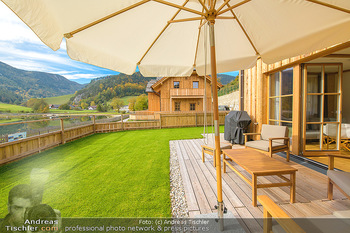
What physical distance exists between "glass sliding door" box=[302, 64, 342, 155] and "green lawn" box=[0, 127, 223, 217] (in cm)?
399

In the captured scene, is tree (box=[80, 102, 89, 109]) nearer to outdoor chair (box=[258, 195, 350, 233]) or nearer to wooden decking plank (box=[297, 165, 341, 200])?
wooden decking plank (box=[297, 165, 341, 200])

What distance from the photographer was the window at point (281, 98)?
4.26 m

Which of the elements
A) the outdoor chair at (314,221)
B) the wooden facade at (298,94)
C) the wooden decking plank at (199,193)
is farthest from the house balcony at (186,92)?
the outdoor chair at (314,221)

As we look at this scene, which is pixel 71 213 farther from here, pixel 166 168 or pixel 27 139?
pixel 27 139

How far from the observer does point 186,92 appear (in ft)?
55.6

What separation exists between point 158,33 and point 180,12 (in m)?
0.45

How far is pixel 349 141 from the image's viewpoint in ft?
13.6

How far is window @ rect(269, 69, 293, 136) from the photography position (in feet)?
14.0

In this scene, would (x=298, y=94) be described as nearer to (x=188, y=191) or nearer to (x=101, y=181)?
(x=188, y=191)

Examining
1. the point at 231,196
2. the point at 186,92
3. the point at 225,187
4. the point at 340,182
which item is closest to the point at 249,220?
the point at 231,196

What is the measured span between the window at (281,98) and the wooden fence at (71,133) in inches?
269

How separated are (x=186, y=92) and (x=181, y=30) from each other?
47.8 feet

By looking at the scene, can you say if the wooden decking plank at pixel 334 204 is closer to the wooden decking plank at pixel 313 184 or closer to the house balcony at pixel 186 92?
the wooden decking plank at pixel 313 184

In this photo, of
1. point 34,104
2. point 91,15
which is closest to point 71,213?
point 91,15
